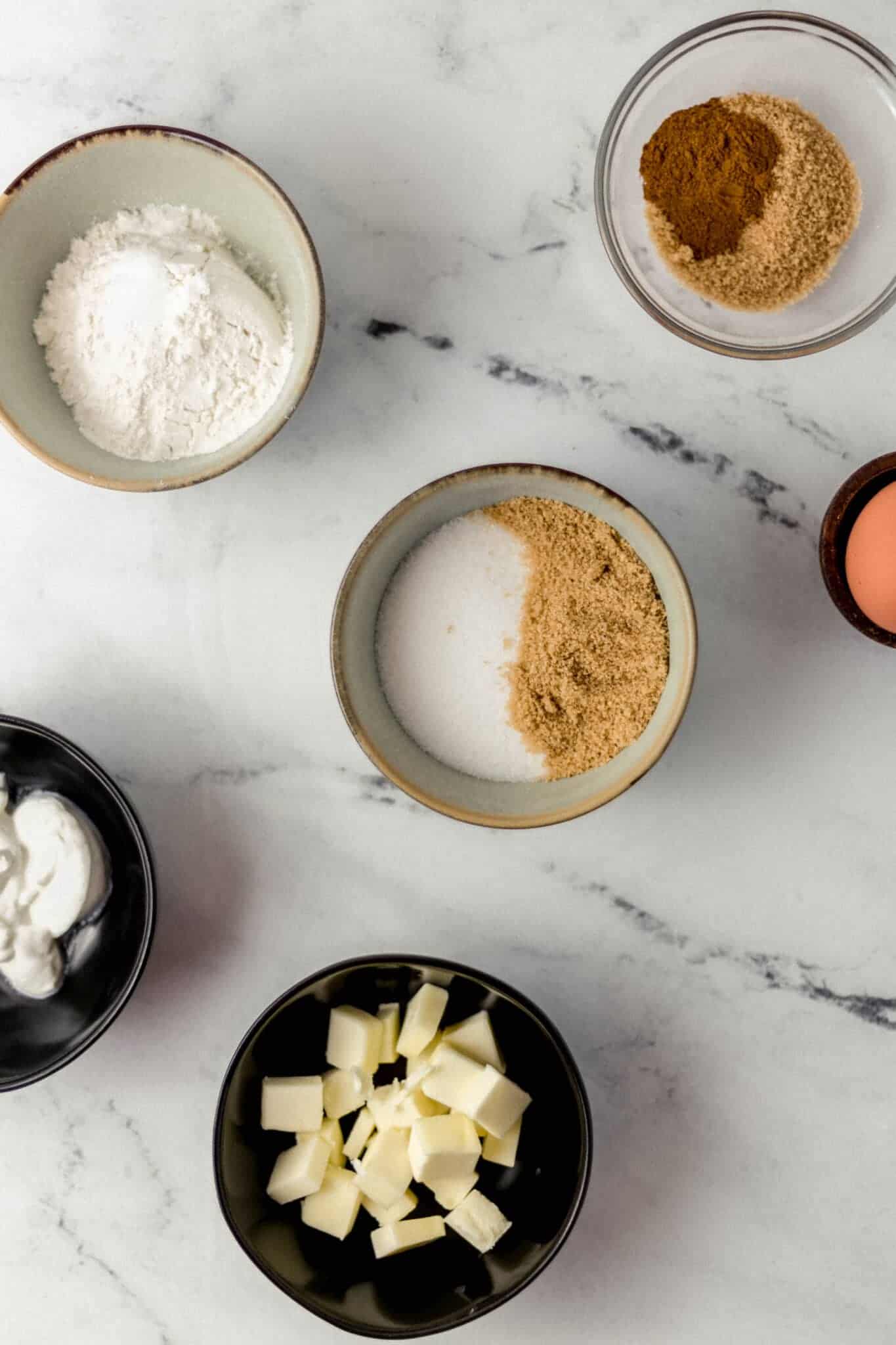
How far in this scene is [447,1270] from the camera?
41.6 inches

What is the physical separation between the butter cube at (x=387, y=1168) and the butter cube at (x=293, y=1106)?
0.06 m

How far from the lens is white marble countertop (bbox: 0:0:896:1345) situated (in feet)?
3.56

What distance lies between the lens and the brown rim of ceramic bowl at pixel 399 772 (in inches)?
38.0

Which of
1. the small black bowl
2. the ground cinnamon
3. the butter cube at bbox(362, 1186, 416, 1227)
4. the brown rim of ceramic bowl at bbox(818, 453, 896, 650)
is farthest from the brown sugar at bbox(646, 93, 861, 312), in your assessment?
the butter cube at bbox(362, 1186, 416, 1227)

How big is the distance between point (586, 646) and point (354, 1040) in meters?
0.44

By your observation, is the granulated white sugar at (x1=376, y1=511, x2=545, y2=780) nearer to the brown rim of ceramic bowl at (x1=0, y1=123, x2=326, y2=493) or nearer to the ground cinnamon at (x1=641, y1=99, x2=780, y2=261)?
the brown rim of ceramic bowl at (x1=0, y1=123, x2=326, y2=493)

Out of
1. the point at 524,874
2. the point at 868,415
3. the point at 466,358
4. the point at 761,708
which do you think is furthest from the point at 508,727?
the point at 868,415

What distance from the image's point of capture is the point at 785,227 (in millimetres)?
993

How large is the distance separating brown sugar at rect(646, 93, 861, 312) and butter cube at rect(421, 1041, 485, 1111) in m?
0.77

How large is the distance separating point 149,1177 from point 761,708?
0.81m

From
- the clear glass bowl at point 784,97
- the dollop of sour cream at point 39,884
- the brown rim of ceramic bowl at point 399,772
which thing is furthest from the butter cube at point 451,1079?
the clear glass bowl at point 784,97

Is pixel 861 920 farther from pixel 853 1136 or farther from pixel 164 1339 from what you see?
pixel 164 1339

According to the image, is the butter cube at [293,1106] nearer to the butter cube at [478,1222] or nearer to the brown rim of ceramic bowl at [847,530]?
the butter cube at [478,1222]

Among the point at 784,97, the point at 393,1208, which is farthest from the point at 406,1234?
the point at 784,97
